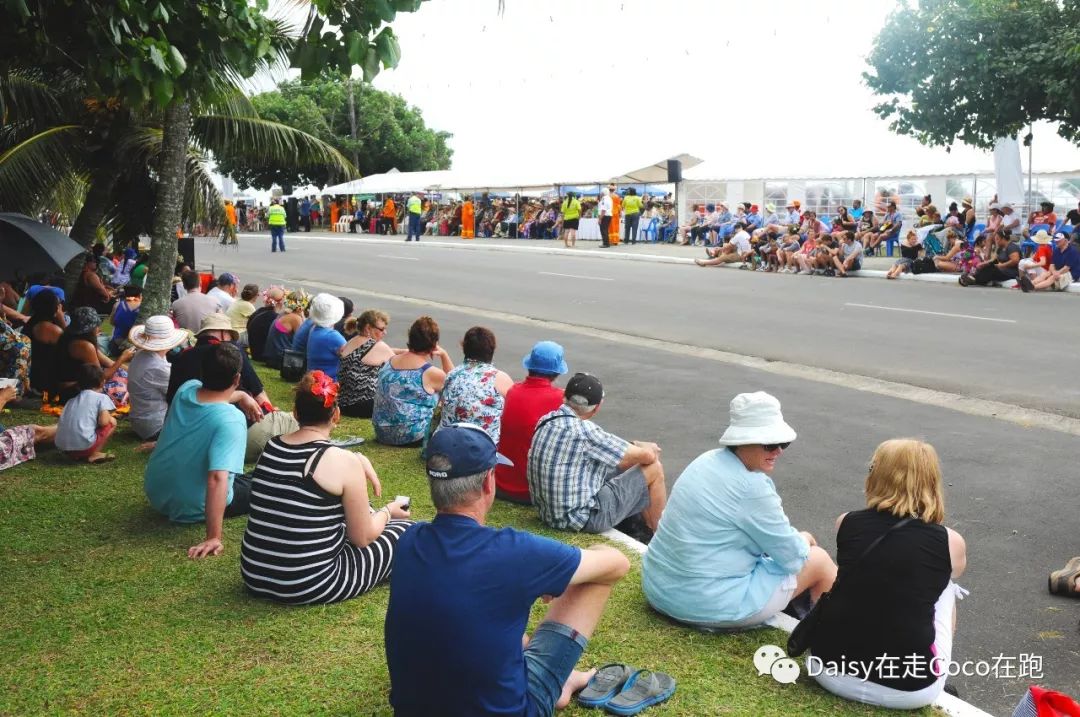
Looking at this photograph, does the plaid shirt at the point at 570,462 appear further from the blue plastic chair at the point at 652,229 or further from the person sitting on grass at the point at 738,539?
the blue plastic chair at the point at 652,229

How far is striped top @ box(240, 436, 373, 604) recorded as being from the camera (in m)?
5.05

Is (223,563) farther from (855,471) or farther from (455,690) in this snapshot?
(855,471)

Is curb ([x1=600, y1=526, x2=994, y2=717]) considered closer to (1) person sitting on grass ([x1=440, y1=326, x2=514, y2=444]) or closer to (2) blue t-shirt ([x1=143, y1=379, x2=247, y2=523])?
(1) person sitting on grass ([x1=440, y1=326, x2=514, y2=444])

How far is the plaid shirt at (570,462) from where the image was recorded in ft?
20.5

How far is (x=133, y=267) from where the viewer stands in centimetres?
1919

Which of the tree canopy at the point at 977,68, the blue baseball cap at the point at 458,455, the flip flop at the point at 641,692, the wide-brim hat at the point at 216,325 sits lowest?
the flip flop at the point at 641,692

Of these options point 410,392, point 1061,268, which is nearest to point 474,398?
point 410,392

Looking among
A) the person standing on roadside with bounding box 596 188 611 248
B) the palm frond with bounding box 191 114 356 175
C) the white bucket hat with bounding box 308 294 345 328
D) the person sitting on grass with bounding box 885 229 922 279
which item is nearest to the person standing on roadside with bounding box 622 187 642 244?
the person standing on roadside with bounding box 596 188 611 248

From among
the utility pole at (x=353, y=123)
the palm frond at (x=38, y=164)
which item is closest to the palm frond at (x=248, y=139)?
the palm frond at (x=38, y=164)

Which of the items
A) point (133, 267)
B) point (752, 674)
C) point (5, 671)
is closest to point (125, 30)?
point (5, 671)

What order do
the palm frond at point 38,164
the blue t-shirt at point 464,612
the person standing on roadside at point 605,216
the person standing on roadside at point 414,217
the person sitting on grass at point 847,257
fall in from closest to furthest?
the blue t-shirt at point 464,612, the palm frond at point 38,164, the person sitting on grass at point 847,257, the person standing on roadside at point 605,216, the person standing on roadside at point 414,217

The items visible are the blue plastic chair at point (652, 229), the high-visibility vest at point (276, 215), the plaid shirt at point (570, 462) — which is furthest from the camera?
the blue plastic chair at point (652, 229)

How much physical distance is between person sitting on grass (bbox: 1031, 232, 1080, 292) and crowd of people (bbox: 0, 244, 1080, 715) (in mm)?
15516

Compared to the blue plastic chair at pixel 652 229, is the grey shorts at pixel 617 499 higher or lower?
lower
